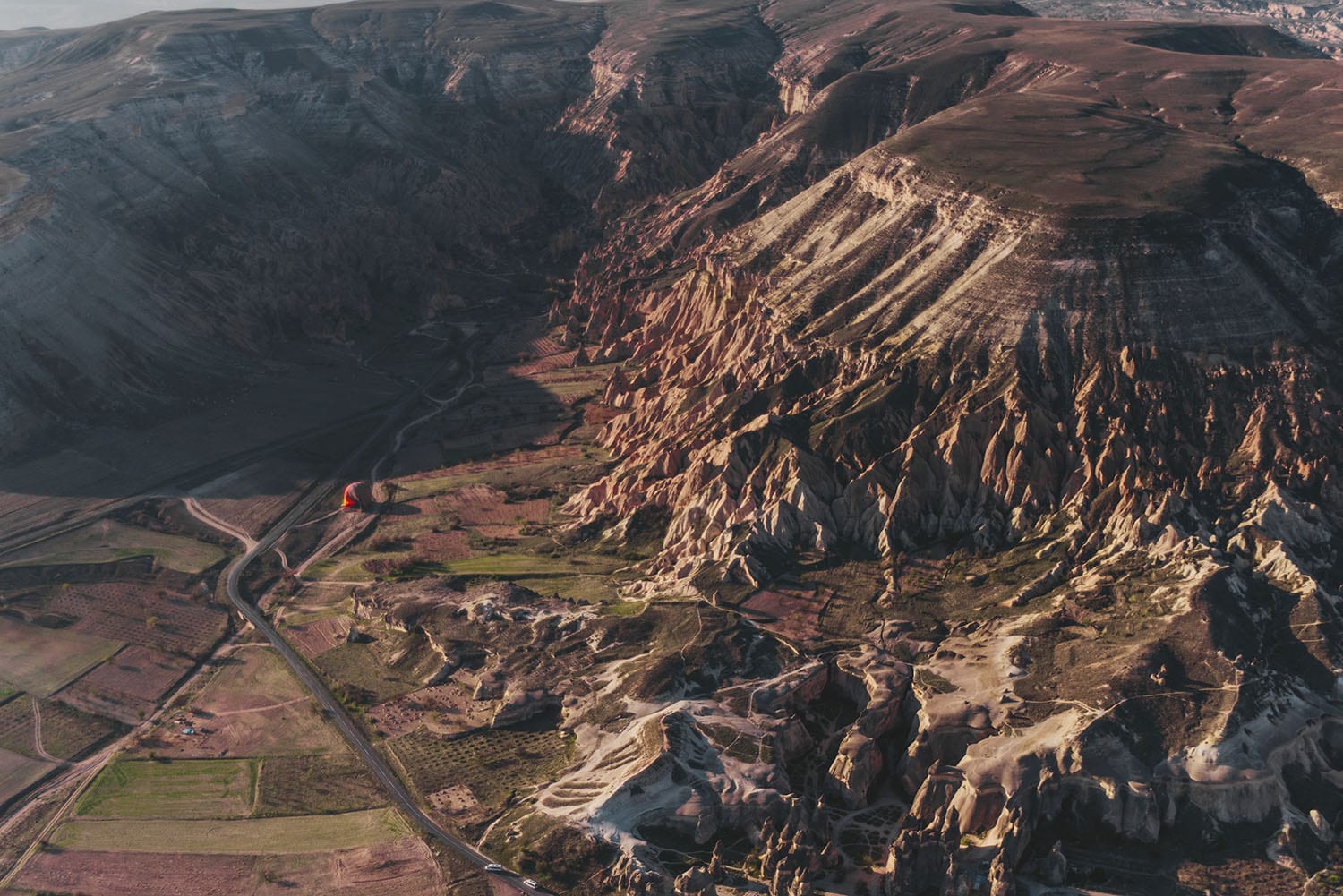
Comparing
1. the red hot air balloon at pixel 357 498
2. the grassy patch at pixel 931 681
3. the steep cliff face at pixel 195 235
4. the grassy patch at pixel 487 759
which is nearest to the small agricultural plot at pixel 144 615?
the red hot air balloon at pixel 357 498

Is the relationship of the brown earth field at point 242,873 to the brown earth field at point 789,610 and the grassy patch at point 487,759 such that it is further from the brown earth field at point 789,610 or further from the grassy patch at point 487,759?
the brown earth field at point 789,610

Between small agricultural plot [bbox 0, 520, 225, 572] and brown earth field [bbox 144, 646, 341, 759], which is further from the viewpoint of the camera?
small agricultural plot [bbox 0, 520, 225, 572]

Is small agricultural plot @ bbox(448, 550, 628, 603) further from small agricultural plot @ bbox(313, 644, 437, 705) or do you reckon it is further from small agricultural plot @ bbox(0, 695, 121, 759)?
small agricultural plot @ bbox(0, 695, 121, 759)

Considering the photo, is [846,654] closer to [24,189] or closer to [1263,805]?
[1263,805]

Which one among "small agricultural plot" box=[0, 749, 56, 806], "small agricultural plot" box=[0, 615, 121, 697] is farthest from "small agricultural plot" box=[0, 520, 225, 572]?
"small agricultural plot" box=[0, 749, 56, 806]

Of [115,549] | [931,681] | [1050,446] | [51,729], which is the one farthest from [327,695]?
[1050,446]
